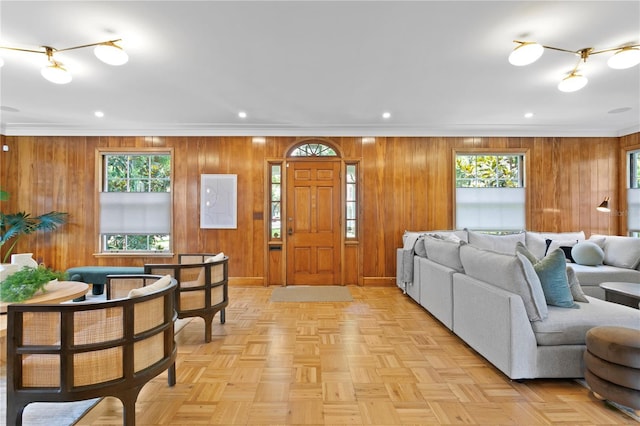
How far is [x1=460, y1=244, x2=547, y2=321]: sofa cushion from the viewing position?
2105mm

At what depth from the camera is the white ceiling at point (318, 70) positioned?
87.8 inches

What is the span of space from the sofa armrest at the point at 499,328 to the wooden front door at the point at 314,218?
8.76 ft

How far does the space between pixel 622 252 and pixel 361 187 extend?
367cm

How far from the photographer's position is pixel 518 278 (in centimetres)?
215

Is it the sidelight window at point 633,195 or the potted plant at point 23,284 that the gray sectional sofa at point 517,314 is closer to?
the potted plant at point 23,284

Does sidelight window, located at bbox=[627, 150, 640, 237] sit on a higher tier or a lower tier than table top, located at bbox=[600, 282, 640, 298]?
higher

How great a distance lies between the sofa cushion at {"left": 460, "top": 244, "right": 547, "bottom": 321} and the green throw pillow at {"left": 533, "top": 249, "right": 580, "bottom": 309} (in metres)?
0.13

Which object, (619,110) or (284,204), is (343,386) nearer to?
(284,204)

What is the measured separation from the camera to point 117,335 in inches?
62.2

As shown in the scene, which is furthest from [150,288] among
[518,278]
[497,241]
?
[497,241]

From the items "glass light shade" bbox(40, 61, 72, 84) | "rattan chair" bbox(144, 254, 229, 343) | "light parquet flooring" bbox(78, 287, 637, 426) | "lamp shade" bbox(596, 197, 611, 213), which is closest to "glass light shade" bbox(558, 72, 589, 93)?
"light parquet flooring" bbox(78, 287, 637, 426)

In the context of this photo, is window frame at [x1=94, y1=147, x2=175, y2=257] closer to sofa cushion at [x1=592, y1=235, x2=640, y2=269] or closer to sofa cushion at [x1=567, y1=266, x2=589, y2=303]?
sofa cushion at [x1=567, y1=266, x2=589, y2=303]

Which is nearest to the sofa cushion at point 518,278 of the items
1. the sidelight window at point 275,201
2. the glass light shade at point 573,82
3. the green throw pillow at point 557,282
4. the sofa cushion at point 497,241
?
the green throw pillow at point 557,282


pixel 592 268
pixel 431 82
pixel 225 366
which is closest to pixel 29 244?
pixel 225 366
